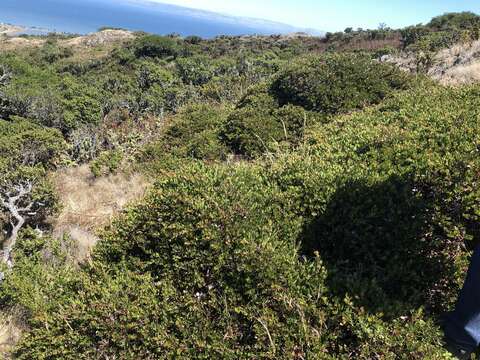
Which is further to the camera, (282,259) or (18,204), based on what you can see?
(18,204)

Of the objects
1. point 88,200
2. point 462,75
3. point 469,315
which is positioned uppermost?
point 462,75

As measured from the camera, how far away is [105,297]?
3.90 meters

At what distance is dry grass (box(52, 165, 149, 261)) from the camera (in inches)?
286

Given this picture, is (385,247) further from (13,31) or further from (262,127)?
(13,31)

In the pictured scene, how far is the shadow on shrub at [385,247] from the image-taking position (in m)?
3.58

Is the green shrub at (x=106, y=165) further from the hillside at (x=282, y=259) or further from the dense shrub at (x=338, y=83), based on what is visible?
the dense shrub at (x=338, y=83)

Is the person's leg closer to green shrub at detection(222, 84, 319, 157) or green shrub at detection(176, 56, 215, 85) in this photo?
green shrub at detection(222, 84, 319, 157)

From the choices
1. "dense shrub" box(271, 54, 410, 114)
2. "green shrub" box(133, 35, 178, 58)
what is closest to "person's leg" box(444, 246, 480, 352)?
"dense shrub" box(271, 54, 410, 114)

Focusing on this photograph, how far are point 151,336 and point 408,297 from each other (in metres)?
2.20

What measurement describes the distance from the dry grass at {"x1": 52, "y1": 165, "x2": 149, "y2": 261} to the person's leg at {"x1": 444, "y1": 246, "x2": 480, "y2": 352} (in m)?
5.10

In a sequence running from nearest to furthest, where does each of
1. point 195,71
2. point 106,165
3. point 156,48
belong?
point 106,165, point 195,71, point 156,48

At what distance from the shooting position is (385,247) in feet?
13.3

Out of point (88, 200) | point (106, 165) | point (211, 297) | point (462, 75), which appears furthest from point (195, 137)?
point (462, 75)

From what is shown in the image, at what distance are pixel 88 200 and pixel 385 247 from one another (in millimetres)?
6731
